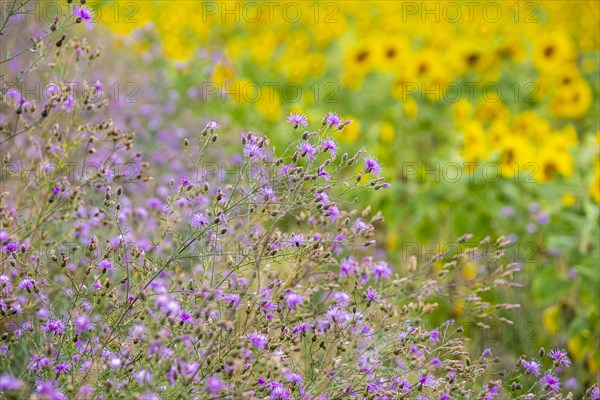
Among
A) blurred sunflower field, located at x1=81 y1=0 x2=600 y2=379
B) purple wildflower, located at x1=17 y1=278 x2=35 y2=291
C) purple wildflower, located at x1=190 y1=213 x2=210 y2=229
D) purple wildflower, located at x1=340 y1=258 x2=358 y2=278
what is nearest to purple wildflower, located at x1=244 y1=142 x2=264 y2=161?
purple wildflower, located at x1=190 y1=213 x2=210 y2=229

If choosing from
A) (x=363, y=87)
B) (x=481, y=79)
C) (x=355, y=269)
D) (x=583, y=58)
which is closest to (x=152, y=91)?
(x=363, y=87)

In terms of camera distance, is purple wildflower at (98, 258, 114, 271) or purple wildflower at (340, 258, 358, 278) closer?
purple wildflower at (98, 258, 114, 271)

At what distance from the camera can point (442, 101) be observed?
6.09 m

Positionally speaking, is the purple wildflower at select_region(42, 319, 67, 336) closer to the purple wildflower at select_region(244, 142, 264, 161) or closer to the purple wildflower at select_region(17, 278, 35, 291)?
the purple wildflower at select_region(17, 278, 35, 291)

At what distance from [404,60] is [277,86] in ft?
4.45

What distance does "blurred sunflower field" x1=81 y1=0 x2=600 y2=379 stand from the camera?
438 cm

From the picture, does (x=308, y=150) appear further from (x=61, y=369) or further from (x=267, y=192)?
(x=61, y=369)

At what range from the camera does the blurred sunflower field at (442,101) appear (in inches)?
172

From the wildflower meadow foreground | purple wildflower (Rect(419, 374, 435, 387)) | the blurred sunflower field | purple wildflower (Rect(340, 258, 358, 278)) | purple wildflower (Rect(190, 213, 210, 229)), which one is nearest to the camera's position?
the wildflower meadow foreground

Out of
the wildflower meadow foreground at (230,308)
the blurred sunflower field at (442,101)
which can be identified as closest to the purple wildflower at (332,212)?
the wildflower meadow foreground at (230,308)

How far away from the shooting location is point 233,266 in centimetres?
226

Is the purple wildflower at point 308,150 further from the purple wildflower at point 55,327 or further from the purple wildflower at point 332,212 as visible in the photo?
the purple wildflower at point 55,327

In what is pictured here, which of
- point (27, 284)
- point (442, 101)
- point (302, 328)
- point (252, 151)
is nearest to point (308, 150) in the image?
point (252, 151)

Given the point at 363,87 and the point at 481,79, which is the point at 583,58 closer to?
the point at 481,79
